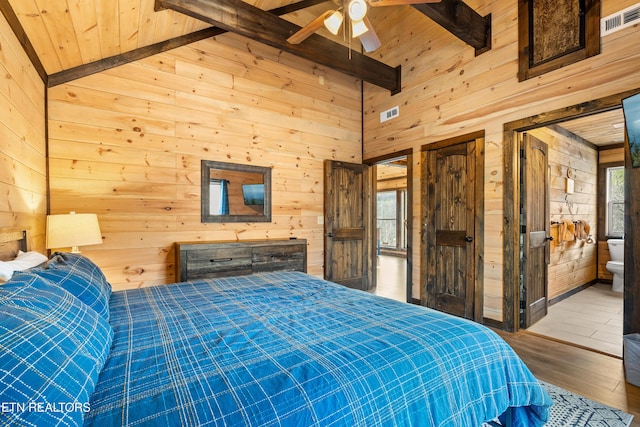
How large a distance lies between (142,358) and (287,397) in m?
0.58

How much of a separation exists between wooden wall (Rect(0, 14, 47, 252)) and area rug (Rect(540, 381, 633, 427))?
3.55 metres

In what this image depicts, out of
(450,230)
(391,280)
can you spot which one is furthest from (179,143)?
(391,280)

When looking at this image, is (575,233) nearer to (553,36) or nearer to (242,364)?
(553,36)

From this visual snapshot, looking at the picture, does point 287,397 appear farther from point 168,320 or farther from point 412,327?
point 168,320

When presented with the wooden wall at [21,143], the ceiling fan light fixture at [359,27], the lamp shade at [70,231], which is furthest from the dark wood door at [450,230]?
the wooden wall at [21,143]

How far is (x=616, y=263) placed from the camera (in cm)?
455

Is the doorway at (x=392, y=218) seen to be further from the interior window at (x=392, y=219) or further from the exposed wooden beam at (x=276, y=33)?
the exposed wooden beam at (x=276, y=33)

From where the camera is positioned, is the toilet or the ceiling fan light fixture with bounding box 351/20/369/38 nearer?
the ceiling fan light fixture with bounding box 351/20/369/38

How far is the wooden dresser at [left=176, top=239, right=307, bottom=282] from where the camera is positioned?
128 inches

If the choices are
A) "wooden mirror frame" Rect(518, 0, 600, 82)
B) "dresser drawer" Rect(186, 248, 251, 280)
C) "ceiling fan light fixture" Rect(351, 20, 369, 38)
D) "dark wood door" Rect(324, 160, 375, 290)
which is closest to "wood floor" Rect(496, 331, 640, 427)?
"dark wood door" Rect(324, 160, 375, 290)

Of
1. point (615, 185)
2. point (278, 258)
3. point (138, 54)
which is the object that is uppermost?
point (138, 54)

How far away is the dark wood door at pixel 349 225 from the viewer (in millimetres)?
4602

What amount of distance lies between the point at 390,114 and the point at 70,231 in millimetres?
4078

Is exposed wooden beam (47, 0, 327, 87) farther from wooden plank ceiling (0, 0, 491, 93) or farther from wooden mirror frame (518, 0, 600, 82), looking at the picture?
wooden mirror frame (518, 0, 600, 82)
